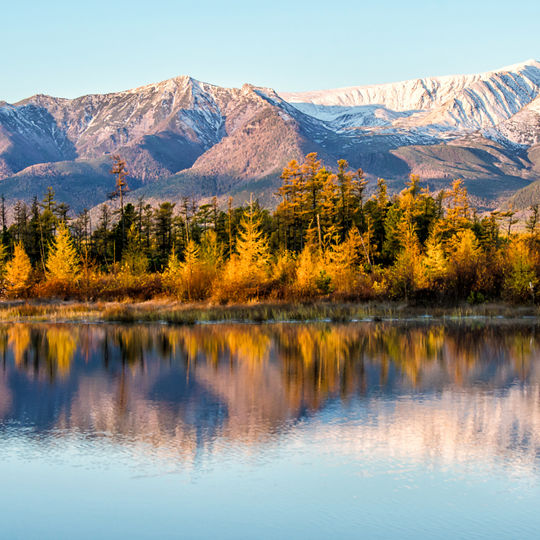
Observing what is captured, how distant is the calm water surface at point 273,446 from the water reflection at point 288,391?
85 mm

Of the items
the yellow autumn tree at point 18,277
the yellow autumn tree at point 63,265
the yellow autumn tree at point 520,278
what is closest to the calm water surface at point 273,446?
the yellow autumn tree at point 520,278

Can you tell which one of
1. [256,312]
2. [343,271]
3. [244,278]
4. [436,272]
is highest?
[343,271]

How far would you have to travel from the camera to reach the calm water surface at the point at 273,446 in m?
11.2

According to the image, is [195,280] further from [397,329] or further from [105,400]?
[105,400]

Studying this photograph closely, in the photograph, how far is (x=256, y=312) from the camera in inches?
1975

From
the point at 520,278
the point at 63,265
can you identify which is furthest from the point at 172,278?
the point at 520,278

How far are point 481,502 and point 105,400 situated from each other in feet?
42.0

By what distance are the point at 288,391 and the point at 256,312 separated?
93.3 feet

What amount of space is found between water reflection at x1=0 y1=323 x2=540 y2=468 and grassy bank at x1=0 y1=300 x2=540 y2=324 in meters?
10.5

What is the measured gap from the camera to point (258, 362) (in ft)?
93.2

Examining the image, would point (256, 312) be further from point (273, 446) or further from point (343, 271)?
point (273, 446)

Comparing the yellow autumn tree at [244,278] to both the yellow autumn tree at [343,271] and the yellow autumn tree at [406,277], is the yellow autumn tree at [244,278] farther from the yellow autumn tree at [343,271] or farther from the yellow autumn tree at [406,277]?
the yellow autumn tree at [406,277]

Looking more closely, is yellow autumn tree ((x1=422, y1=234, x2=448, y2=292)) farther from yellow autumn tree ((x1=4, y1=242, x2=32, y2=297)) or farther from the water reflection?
yellow autumn tree ((x1=4, y1=242, x2=32, y2=297))

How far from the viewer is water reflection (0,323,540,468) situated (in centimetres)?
1592
